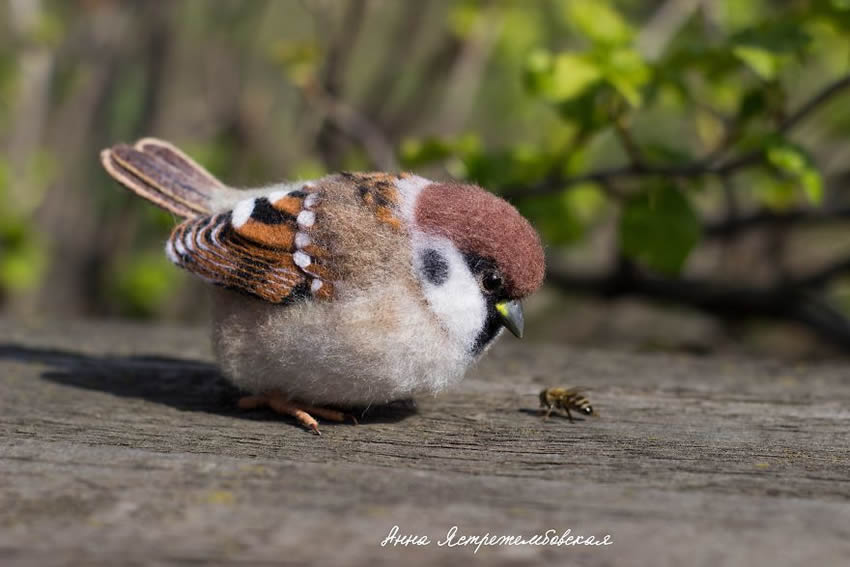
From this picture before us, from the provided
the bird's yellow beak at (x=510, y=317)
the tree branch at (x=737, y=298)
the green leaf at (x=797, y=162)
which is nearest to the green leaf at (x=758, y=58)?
the green leaf at (x=797, y=162)

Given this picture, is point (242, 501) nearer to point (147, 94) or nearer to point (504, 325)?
point (504, 325)

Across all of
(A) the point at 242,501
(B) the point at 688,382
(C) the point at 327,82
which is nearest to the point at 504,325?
(B) the point at 688,382

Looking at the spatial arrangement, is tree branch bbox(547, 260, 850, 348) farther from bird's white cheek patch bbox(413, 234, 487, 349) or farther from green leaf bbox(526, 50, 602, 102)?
bird's white cheek patch bbox(413, 234, 487, 349)

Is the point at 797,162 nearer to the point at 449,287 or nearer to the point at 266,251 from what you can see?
the point at 449,287

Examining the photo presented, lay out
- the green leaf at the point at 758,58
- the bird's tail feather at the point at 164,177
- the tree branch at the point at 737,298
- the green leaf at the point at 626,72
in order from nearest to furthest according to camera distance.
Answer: the bird's tail feather at the point at 164,177
the green leaf at the point at 758,58
the green leaf at the point at 626,72
the tree branch at the point at 737,298

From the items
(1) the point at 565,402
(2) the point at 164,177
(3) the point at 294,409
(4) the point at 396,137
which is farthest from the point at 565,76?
(4) the point at 396,137

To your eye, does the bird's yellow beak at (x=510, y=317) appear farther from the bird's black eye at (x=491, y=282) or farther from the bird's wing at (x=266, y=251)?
the bird's wing at (x=266, y=251)
